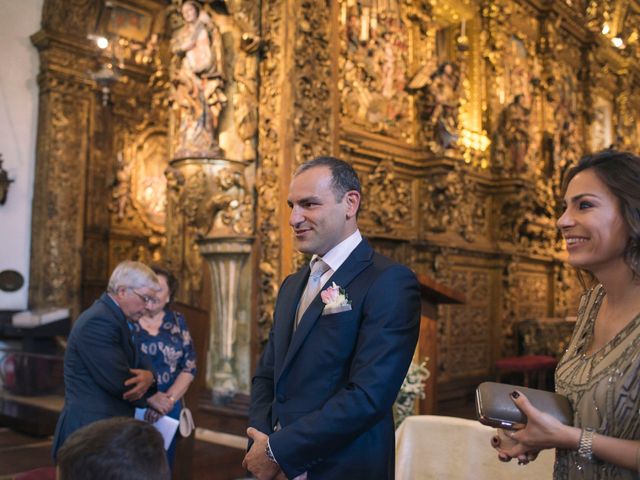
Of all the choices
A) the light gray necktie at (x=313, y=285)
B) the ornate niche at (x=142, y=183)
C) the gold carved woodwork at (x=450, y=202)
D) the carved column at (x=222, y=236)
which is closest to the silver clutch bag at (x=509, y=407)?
the light gray necktie at (x=313, y=285)

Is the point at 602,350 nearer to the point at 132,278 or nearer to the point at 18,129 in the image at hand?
the point at 132,278

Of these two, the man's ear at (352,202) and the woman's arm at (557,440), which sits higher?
the man's ear at (352,202)

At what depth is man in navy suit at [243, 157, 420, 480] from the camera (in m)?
2.17

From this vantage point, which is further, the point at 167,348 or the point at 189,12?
the point at 189,12

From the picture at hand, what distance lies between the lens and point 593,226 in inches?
75.7

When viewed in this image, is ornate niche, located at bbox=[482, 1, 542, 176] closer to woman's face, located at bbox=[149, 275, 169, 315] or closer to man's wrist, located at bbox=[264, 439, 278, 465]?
woman's face, located at bbox=[149, 275, 169, 315]

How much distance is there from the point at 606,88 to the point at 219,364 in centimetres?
1343

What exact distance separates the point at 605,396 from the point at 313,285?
1.10 metres

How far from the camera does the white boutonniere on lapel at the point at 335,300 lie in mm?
2309

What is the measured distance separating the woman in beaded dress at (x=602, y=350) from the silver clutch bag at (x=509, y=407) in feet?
0.08

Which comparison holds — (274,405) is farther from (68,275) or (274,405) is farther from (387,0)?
(68,275)

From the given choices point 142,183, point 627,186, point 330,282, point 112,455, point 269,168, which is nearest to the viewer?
point 112,455

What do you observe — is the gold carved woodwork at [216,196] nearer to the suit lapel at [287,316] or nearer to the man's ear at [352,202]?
the suit lapel at [287,316]

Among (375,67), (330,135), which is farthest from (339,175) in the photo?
(375,67)
